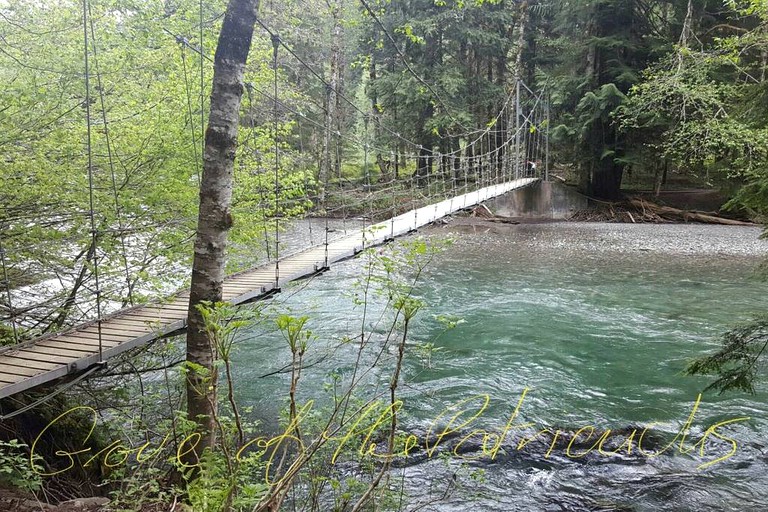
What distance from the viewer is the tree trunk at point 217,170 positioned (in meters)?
1.81

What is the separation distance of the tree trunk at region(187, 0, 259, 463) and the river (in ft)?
1.12

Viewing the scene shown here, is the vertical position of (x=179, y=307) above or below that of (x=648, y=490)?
above

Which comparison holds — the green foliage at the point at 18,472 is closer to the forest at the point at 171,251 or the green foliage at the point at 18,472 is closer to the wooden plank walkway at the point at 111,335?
the forest at the point at 171,251

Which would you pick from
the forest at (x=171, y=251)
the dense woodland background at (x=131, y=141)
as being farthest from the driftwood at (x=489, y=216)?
the forest at (x=171, y=251)

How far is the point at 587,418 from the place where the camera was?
2.80 metres

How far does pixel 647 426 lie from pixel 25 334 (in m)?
3.19

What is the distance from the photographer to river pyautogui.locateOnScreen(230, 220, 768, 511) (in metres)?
2.17

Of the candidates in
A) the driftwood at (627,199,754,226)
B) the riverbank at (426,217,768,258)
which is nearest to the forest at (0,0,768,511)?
the riverbank at (426,217,768,258)

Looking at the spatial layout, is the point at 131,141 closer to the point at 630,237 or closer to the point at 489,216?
the point at 630,237

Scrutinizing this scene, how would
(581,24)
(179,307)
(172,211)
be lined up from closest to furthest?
1. (179,307)
2. (172,211)
3. (581,24)

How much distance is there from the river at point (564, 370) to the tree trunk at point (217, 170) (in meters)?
0.34

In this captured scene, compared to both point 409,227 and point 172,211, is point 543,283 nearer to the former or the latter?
point 409,227

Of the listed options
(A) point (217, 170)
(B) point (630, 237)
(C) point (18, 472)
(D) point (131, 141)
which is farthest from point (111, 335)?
(B) point (630, 237)

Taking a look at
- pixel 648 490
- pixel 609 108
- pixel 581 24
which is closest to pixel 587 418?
pixel 648 490
